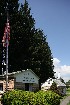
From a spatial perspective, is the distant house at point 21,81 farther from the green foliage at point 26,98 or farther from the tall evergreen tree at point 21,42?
the tall evergreen tree at point 21,42

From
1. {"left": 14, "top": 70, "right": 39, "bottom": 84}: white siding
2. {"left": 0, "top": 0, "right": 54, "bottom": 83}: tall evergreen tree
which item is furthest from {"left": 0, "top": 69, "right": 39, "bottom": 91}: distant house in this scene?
{"left": 0, "top": 0, "right": 54, "bottom": 83}: tall evergreen tree

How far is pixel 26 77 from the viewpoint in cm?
4050

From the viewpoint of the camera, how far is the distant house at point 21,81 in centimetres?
3775

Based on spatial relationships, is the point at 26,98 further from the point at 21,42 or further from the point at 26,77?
the point at 21,42

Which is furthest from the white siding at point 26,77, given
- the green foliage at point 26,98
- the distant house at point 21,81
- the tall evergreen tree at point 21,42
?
the tall evergreen tree at point 21,42

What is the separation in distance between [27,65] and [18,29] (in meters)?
7.49

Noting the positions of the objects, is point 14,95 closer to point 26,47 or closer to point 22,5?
point 26,47

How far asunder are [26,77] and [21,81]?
135 cm

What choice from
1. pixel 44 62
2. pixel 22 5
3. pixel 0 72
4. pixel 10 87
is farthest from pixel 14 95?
pixel 44 62

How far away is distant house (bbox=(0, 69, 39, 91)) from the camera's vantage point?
37750 mm

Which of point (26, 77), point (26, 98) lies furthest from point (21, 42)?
point (26, 98)

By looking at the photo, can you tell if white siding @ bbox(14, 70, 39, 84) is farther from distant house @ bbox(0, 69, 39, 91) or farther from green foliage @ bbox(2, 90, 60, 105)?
green foliage @ bbox(2, 90, 60, 105)

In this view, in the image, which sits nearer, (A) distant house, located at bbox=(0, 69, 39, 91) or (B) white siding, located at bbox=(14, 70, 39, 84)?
(A) distant house, located at bbox=(0, 69, 39, 91)

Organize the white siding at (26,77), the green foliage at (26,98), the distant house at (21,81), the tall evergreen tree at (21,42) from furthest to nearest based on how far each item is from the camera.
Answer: the tall evergreen tree at (21,42) < the white siding at (26,77) < the distant house at (21,81) < the green foliage at (26,98)
